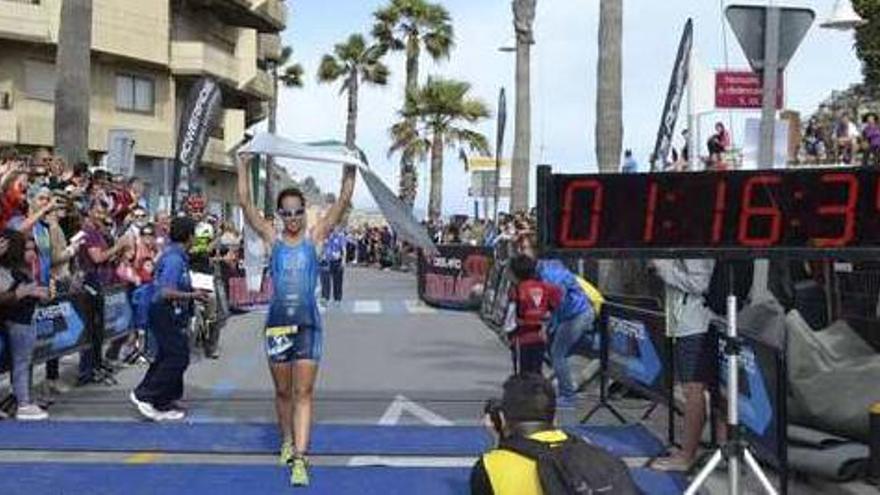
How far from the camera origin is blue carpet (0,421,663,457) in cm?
980

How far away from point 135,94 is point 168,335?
4117 centimetres

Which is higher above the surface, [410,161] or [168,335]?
[410,161]

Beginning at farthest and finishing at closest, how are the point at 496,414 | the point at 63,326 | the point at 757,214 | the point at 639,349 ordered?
1. the point at 63,326
2. the point at 639,349
3. the point at 757,214
4. the point at 496,414

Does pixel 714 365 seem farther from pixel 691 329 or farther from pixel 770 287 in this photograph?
pixel 770 287

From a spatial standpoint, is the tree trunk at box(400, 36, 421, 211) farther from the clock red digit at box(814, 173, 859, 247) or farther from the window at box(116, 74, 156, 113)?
the clock red digit at box(814, 173, 859, 247)

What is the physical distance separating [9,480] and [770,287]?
276 inches

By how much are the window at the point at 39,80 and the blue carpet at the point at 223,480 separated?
37634mm

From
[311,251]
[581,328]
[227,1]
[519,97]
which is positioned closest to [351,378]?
[581,328]

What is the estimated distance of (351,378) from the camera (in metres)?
14.6

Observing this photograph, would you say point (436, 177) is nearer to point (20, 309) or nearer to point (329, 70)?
point (329, 70)

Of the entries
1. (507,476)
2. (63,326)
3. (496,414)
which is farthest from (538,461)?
(63,326)

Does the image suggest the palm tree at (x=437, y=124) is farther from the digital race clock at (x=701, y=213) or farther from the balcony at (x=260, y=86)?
the digital race clock at (x=701, y=213)

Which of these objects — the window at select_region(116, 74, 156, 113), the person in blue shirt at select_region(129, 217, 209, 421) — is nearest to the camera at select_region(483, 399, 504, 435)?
the person in blue shirt at select_region(129, 217, 209, 421)

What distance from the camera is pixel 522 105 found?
3225cm
